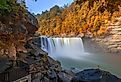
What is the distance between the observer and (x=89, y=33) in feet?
158

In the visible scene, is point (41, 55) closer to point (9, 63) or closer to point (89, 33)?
point (9, 63)

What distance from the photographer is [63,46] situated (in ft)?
129

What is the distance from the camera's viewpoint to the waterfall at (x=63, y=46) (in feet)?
112

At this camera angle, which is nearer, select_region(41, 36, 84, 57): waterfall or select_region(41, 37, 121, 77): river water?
select_region(41, 36, 84, 57): waterfall

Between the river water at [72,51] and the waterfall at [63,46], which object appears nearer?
the waterfall at [63,46]

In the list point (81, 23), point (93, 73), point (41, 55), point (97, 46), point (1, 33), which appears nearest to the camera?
point (1, 33)

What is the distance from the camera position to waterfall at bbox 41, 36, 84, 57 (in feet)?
112

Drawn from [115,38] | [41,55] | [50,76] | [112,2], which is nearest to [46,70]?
[50,76]

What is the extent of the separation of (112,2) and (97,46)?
3807 cm

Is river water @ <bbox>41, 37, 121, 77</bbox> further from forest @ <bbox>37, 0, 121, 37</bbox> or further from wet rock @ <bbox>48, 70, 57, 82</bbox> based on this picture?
wet rock @ <bbox>48, 70, 57, 82</bbox>

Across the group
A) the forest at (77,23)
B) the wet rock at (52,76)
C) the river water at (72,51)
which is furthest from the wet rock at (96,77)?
the river water at (72,51)

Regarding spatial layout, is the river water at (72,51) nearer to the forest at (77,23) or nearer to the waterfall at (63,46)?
the waterfall at (63,46)

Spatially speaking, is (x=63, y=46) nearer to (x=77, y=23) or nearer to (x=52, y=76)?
(x=77, y=23)

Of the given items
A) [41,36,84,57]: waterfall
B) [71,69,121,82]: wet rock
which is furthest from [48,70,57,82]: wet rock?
[41,36,84,57]: waterfall
